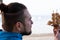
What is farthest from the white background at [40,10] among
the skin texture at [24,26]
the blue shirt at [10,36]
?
the blue shirt at [10,36]

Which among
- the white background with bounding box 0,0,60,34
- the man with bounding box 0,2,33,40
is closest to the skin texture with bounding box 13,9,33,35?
the man with bounding box 0,2,33,40

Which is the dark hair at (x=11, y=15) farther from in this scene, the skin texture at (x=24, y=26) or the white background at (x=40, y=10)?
the white background at (x=40, y=10)

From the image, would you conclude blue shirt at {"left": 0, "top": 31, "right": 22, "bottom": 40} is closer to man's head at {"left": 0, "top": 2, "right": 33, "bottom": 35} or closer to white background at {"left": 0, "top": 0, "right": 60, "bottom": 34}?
man's head at {"left": 0, "top": 2, "right": 33, "bottom": 35}

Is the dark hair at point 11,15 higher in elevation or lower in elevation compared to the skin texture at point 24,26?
higher

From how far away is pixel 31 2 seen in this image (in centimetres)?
193

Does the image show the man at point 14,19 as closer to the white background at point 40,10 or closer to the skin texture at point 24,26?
the skin texture at point 24,26

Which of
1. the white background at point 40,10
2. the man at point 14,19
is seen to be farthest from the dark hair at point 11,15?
the white background at point 40,10

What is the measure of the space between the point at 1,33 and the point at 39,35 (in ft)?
3.49

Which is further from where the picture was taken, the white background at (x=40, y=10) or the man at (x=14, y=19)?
the white background at (x=40, y=10)

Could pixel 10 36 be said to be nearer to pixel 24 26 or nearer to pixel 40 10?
pixel 24 26

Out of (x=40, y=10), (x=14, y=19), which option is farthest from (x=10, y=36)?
(x=40, y=10)

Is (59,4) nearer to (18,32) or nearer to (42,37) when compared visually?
(42,37)

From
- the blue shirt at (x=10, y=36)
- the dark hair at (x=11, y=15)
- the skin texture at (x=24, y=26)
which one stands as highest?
the dark hair at (x=11, y=15)

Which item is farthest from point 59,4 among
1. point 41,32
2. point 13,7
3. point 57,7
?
point 13,7
